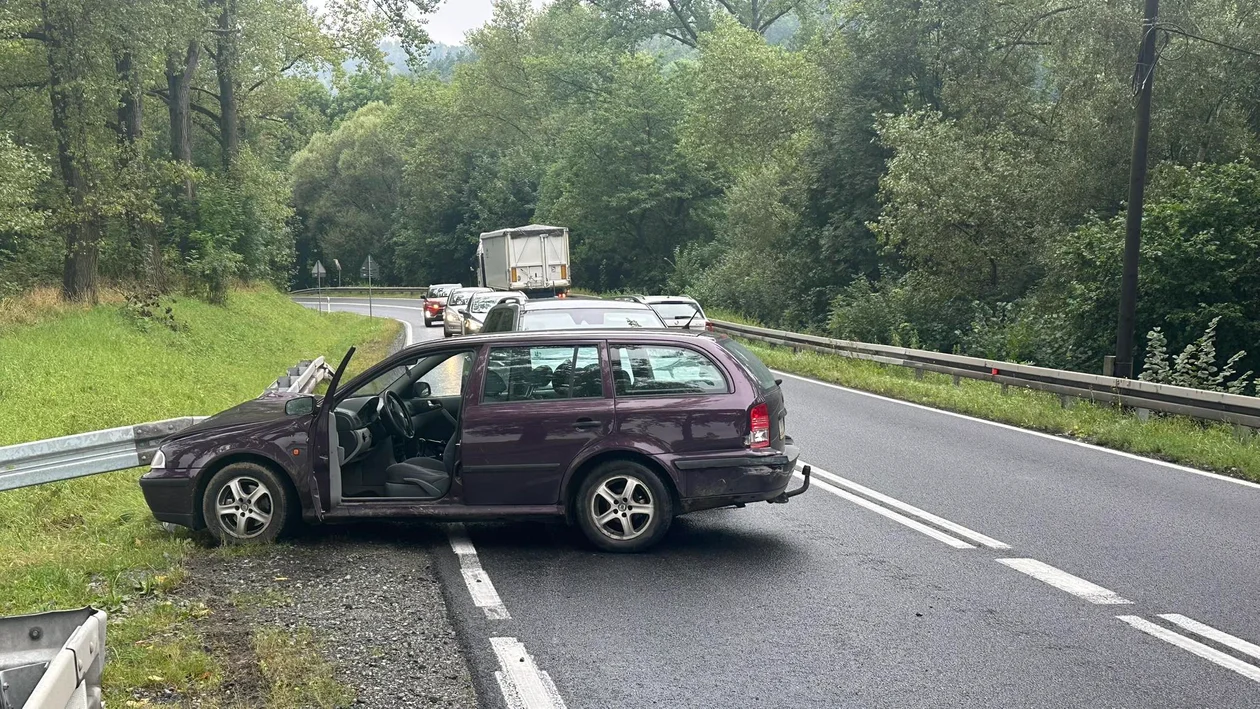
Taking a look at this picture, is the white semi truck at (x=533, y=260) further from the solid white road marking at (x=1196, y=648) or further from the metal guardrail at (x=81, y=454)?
the solid white road marking at (x=1196, y=648)

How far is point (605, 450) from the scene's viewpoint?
24.8ft

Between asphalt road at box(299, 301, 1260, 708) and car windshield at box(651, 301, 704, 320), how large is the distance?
11842 mm

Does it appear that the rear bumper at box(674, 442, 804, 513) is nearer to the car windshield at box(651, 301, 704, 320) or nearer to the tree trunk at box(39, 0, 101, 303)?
the car windshield at box(651, 301, 704, 320)

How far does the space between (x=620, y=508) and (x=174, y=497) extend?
10.1ft

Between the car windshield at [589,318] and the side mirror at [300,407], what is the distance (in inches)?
192

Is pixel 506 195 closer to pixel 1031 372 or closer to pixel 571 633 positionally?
pixel 1031 372

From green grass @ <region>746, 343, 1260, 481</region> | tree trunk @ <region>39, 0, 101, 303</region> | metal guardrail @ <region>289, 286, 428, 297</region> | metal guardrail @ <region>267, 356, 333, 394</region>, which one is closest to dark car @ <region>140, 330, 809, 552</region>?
metal guardrail @ <region>267, 356, 333, 394</region>

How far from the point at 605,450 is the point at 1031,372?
11026 millimetres

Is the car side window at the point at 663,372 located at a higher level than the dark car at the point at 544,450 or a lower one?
higher

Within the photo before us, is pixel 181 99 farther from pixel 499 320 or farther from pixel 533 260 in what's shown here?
pixel 499 320

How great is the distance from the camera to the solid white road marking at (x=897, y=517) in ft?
26.0

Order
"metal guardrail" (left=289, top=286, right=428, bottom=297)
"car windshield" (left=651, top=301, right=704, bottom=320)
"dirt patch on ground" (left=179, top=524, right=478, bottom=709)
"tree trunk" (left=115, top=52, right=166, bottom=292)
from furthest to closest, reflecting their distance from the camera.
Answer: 1. "metal guardrail" (left=289, top=286, right=428, bottom=297)
2. "tree trunk" (left=115, top=52, right=166, bottom=292)
3. "car windshield" (left=651, top=301, right=704, bottom=320)
4. "dirt patch on ground" (left=179, top=524, right=478, bottom=709)

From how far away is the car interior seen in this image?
788 cm

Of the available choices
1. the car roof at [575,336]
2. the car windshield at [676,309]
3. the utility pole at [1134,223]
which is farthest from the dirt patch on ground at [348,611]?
the car windshield at [676,309]
